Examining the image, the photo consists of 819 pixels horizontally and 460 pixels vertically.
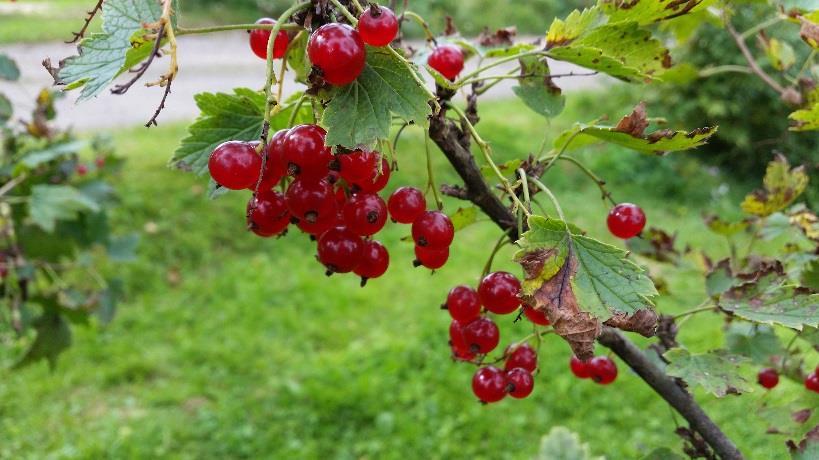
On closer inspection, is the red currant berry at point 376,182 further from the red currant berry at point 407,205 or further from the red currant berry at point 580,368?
the red currant berry at point 580,368

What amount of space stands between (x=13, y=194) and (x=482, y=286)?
1.74 m

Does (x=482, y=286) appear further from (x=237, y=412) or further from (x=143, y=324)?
(x=143, y=324)

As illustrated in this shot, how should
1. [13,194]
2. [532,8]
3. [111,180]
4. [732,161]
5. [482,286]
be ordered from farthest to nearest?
[532,8] → [732,161] → [111,180] → [13,194] → [482,286]

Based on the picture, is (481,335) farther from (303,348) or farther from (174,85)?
(174,85)

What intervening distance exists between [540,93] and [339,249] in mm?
414

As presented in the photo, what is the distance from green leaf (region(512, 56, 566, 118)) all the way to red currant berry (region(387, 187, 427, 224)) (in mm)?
266

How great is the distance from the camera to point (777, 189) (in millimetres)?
1259

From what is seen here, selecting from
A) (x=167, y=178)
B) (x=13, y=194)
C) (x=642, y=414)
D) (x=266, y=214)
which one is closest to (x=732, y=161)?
(x=642, y=414)

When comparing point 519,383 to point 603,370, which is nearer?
point 519,383

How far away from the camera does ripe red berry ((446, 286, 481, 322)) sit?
89cm

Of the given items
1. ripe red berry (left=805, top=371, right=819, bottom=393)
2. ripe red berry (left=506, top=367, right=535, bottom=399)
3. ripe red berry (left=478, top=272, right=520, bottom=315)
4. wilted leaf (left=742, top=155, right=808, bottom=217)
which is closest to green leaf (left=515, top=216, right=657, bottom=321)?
ripe red berry (left=478, top=272, right=520, bottom=315)

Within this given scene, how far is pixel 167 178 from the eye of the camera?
188 inches

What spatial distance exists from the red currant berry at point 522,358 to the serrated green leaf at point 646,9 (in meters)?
0.47

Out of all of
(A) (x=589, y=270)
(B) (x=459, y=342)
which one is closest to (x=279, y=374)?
(B) (x=459, y=342)
